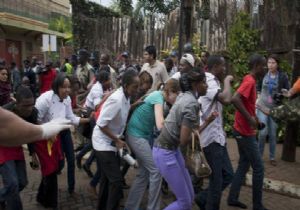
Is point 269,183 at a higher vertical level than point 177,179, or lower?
lower

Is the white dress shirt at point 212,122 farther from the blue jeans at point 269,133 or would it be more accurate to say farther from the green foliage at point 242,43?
the green foliage at point 242,43

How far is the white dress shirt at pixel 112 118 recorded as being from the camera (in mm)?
4680

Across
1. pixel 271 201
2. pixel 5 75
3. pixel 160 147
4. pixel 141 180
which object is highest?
pixel 5 75

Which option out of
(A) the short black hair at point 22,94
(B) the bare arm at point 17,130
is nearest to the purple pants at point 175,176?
(A) the short black hair at point 22,94

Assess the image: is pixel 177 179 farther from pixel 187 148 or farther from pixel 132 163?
pixel 132 163

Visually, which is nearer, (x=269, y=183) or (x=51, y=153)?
(x=51, y=153)

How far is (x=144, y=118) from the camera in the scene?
5.00 m

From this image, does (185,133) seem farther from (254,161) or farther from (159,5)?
(159,5)

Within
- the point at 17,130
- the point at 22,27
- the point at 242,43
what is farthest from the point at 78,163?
the point at 22,27

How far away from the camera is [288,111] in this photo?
638cm

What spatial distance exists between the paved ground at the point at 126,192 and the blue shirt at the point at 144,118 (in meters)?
1.22

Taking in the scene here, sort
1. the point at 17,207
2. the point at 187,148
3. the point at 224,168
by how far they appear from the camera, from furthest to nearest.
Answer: the point at 224,168, the point at 17,207, the point at 187,148

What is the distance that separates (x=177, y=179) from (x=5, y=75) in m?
4.16

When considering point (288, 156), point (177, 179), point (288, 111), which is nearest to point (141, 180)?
point (177, 179)
